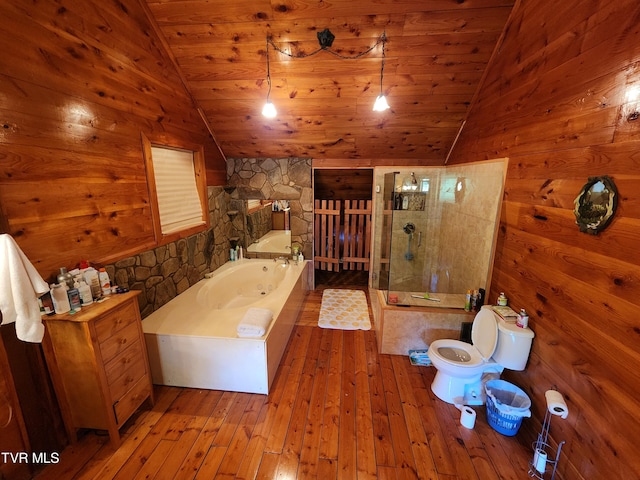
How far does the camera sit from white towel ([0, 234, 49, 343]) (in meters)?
1.29

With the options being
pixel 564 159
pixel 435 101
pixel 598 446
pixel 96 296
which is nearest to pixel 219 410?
pixel 96 296

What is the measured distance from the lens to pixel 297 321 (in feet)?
11.4

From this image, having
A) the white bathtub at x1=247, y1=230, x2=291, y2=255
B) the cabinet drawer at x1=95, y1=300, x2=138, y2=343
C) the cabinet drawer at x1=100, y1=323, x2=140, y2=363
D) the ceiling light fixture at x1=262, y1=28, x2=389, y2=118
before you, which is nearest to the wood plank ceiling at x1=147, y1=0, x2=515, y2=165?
the ceiling light fixture at x1=262, y1=28, x2=389, y2=118

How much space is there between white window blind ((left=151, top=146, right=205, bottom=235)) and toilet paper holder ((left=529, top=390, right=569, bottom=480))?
3320 mm

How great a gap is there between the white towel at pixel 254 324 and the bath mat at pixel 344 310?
1.20m

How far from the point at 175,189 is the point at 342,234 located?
2.62 metres

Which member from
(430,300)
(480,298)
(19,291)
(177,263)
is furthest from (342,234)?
(19,291)

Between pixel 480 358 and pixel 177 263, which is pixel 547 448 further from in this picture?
pixel 177 263

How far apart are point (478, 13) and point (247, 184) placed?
10.6 ft

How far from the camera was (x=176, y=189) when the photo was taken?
3039 mm

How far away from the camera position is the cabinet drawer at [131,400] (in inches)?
70.4

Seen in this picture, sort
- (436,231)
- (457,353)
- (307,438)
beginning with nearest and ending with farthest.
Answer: (307,438)
(457,353)
(436,231)

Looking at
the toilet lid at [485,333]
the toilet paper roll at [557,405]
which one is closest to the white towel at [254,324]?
the toilet lid at [485,333]

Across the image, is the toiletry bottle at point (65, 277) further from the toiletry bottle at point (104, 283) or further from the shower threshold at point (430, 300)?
the shower threshold at point (430, 300)
